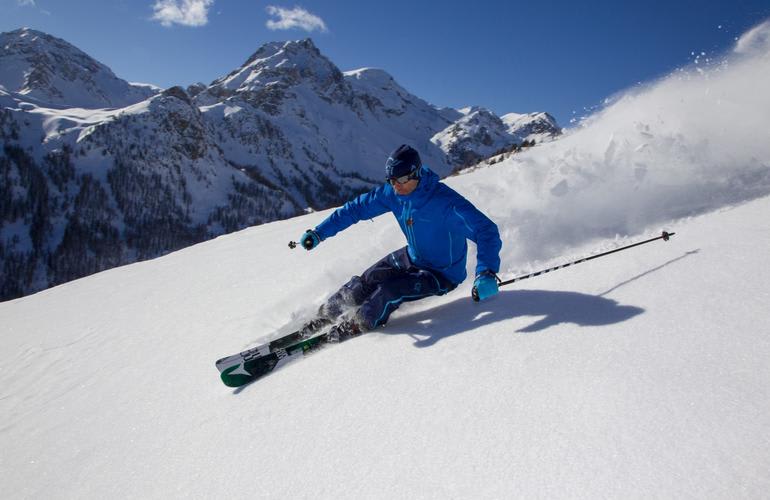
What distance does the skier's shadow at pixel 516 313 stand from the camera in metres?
2.98

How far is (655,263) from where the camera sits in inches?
142

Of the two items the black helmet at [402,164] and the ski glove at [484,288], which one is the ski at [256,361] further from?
the black helmet at [402,164]

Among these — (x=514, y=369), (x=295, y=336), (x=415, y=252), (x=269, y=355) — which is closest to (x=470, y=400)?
(x=514, y=369)

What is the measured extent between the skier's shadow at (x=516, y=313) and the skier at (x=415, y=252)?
0.26 m

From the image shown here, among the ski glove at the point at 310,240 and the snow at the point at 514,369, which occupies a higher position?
the ski glove at the point at 310,240

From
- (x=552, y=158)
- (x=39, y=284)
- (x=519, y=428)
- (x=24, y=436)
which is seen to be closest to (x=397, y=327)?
(x=519, y=428)

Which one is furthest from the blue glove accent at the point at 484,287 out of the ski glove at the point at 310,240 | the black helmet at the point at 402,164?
the ski glove at the point at 310,240

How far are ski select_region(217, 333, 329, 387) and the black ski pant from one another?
19.1 inches

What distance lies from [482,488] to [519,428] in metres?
0.37

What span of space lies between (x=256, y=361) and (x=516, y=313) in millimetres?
2289

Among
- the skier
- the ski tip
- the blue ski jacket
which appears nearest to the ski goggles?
the skier

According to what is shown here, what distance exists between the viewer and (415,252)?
4410mm

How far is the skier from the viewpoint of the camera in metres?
3.90

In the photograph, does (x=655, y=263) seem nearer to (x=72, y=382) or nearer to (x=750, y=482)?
(x=750, y=482)
